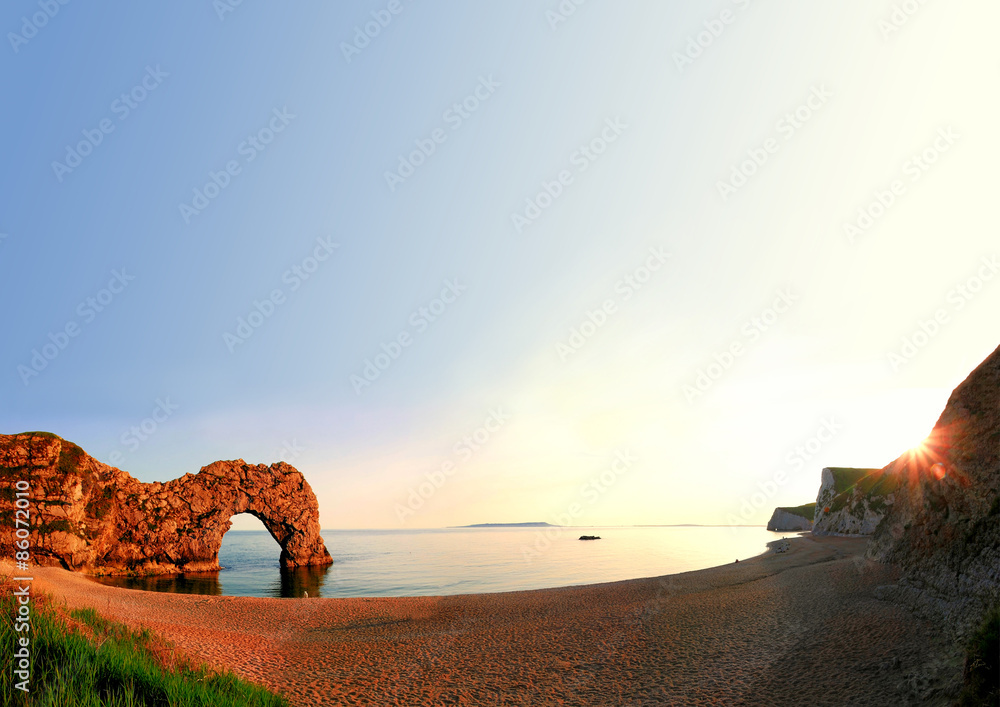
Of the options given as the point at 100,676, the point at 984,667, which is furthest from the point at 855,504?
the point at 100,676

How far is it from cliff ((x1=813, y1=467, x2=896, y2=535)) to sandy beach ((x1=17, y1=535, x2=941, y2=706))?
40545 millimetres

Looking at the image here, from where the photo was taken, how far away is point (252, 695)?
10.4 metres

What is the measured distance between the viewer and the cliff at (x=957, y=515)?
1233 cm

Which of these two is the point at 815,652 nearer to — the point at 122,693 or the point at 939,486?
the point at 939,486

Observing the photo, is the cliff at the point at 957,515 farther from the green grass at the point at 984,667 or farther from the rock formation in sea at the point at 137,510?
the rock formation in sea at the point at 137,510

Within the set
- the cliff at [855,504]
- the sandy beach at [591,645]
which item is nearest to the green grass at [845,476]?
the cliff at [855,504]

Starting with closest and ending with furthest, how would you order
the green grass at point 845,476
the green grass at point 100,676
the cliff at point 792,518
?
the green grass at point 100,676, the green grass at point 845,476, the cliff at point 792,518

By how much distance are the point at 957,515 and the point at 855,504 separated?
6492cm

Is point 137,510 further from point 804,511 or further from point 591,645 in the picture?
point 804,511

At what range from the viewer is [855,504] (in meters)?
66.1

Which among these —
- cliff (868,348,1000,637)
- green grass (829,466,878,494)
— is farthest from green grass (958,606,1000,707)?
green grass (829,466,878,494)

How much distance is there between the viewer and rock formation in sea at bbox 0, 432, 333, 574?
46.1 metres

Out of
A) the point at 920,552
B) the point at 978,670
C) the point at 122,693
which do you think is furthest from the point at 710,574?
the point at 122,693

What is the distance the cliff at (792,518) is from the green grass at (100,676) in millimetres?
164674
